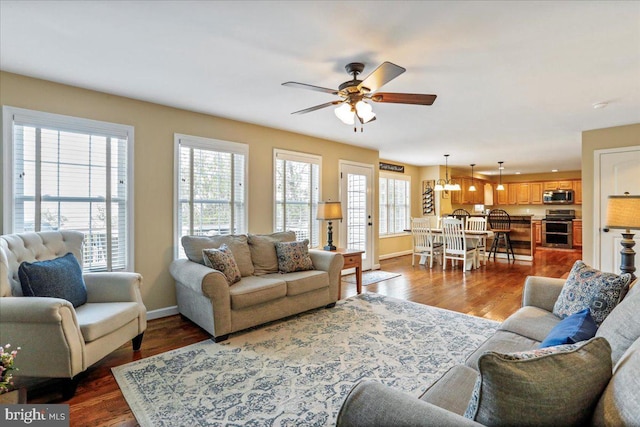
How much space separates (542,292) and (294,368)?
1.97 metres

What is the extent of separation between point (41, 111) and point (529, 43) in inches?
160

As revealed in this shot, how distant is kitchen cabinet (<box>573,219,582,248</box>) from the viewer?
9602 millimetres

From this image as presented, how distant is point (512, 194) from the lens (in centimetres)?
1106

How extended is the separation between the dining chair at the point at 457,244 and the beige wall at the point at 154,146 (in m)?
3.64

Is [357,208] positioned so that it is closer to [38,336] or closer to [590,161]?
[590,161]

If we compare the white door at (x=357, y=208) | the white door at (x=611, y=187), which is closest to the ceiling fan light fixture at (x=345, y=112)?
the white door at (x=357, y=208)

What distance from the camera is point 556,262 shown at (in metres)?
7.28

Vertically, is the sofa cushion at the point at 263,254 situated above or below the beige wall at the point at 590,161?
below

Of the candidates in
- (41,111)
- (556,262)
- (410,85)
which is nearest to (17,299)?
(41,111)

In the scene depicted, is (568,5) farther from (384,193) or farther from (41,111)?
(384,193)

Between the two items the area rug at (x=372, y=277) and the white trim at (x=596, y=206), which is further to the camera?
the area rug at (x=372, y=277)

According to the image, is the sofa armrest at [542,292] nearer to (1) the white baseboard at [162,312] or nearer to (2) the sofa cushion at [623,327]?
(2) the sofa cushion at [623,327]

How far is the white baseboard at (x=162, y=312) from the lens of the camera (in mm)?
3592

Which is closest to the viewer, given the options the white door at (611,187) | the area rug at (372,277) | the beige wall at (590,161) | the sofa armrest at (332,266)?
the sofa armrest at (332,266)
